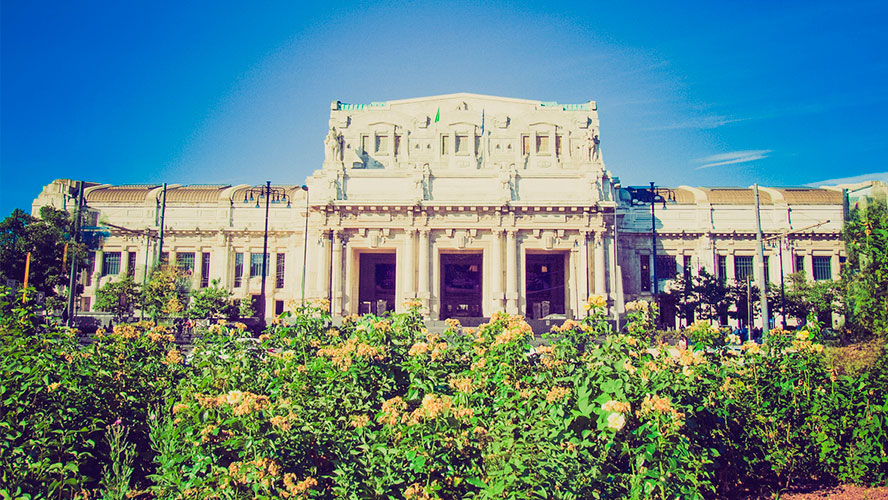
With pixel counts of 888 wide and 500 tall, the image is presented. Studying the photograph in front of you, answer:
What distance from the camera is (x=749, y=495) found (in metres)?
7.29

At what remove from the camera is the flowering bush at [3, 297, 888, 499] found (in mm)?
5113

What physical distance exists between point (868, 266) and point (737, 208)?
4321 cm

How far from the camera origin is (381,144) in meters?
47.7

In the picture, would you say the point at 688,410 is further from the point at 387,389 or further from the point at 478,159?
the point at 478,159

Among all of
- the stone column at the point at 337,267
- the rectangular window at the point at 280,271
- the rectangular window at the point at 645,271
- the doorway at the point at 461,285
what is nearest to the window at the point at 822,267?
the rectangular window at the point at 645,271

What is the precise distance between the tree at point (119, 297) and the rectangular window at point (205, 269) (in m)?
8.03

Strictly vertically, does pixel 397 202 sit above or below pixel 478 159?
below

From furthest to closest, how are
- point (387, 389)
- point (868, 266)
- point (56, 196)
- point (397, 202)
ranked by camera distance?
point (56, 196)
point (397, 202)
point (868, 266)
point (387, 389)

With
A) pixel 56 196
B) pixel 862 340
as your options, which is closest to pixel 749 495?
pixel 862 340

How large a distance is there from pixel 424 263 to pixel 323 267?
751 centimetres

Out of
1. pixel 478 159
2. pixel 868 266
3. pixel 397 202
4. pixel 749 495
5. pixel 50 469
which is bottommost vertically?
pixel 749 495

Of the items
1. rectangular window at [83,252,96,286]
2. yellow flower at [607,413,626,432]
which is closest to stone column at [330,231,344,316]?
rectangular window at [83,252,96,286]

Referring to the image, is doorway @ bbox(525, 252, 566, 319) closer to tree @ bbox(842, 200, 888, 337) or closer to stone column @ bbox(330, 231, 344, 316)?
stone column @ bbox(330, 231, 344, 316)

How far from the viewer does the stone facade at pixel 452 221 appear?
40.1 metres
